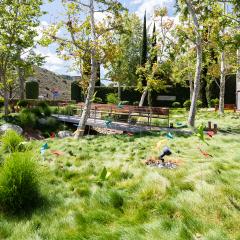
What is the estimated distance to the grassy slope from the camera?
443 centimetres

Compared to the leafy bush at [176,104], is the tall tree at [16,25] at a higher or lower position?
higher

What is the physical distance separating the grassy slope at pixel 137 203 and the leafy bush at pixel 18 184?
0.31m

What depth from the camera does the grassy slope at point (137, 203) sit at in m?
4.43

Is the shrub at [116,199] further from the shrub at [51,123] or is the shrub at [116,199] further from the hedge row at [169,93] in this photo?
the hedge row at [169,93]

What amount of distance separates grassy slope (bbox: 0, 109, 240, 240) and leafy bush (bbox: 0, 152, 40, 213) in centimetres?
31

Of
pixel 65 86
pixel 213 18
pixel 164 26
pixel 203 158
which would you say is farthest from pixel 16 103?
pixel 65 86

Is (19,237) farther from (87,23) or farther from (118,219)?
(87,23)

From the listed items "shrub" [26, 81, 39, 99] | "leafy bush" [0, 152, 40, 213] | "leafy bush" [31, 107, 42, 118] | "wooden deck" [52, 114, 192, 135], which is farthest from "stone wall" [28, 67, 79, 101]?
"leafy bush" [0, 152, 40, 213]

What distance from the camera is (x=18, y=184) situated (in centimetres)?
519

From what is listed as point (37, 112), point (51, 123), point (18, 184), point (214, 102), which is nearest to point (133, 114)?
point (51, 123)

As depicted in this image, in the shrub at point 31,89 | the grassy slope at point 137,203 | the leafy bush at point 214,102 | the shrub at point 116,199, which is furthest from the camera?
the shrub at point 31,89

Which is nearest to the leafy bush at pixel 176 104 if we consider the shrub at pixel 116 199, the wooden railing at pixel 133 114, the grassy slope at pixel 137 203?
the wooden railing at pixel 133 114

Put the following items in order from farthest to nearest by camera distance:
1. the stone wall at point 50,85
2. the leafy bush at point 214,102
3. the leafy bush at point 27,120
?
1. the stone wall at point 50,85
2. the leafy bush at point 214,102
3. the leafy bush at point 27,120

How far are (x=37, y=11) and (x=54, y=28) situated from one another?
6864mm
